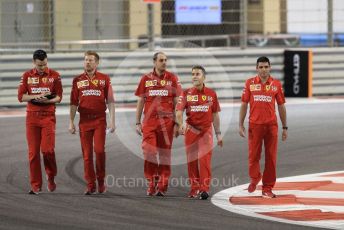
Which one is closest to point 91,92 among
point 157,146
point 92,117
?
point 92,117

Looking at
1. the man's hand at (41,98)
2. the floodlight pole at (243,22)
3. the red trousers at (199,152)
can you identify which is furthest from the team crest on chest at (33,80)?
the floodlight pole at (243,22)

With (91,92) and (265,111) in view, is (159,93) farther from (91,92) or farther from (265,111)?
(265,111)

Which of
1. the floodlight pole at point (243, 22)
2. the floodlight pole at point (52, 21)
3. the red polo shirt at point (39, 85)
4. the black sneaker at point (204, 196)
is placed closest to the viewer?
the black sneaker at point (204, 196)

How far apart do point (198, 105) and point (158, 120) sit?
0.53 metres

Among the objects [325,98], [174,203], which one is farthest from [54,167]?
[325,98]

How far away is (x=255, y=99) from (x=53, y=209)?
8.72 feet

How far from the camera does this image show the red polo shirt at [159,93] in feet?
38.3

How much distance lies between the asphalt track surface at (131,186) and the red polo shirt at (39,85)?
0.99 metres

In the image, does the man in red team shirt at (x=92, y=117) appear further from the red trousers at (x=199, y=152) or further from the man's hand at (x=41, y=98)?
the red trousers at (x=199, y=152)

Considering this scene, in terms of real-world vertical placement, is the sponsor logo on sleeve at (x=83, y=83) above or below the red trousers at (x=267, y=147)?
above

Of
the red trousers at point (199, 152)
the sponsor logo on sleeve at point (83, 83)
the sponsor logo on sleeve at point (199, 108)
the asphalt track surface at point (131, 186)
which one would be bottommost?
the asphalt track surface at point (131, 186)

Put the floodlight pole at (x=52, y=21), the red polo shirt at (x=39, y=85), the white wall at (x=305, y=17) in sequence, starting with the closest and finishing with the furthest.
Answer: the red polo shirt at (x=39, y=85) → the floodlight pole at (x=52, y=21) → the white wall at (x=305, y=17)

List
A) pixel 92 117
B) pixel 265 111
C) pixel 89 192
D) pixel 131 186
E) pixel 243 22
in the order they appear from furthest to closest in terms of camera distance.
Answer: pixel 243 22
pixel 131 186
pixel 92 117
pixel 89 192
pixel 265 111

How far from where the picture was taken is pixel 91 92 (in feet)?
38.4
